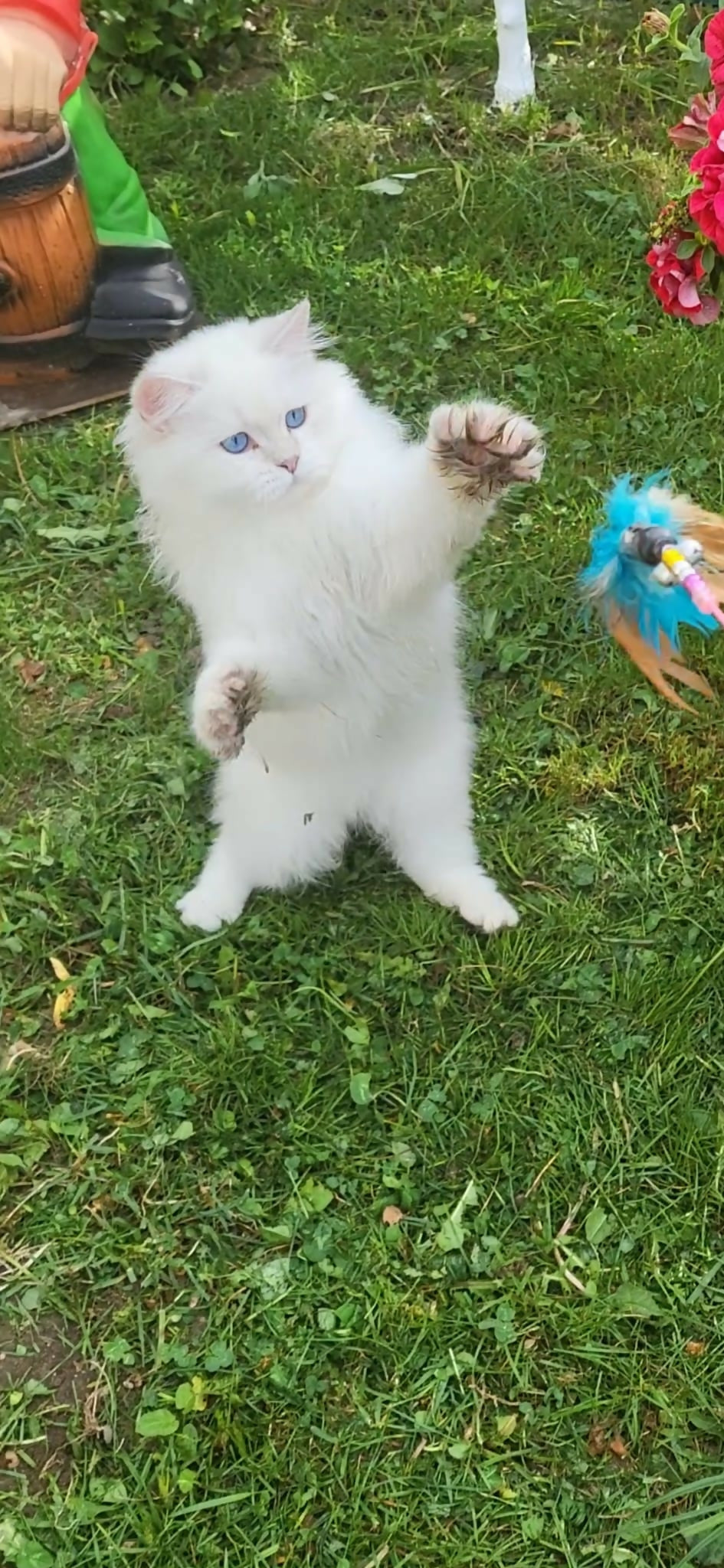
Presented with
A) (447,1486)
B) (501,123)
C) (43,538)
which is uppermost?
(501,123)

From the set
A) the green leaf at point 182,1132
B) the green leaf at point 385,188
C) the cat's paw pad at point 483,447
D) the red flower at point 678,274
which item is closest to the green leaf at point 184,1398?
the green leaf at point 182,1132

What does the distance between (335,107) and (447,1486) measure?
387 centimetres

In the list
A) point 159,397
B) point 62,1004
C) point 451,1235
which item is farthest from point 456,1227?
point 159,397

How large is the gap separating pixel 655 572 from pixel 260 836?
0.95m

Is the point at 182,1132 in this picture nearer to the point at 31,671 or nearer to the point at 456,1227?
the point at 456,1227

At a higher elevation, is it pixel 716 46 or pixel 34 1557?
pixel 716 46

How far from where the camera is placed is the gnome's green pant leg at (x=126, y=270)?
3.41 metres

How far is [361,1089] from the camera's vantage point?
7.68ft

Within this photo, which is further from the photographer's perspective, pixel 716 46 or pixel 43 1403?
pixel 43 1403

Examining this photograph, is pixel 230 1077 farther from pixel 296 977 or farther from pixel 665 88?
pixel 665 88

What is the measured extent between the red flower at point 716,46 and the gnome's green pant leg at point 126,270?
214 cm

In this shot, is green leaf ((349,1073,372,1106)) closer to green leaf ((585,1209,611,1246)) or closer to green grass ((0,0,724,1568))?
green grass ((0,0,724,1568))

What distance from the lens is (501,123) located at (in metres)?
3.87

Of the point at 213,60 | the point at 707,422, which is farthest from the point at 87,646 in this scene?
the point at 213,60
